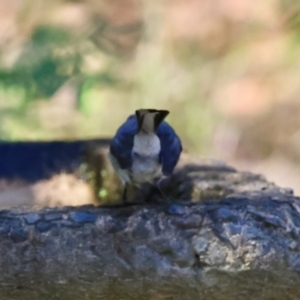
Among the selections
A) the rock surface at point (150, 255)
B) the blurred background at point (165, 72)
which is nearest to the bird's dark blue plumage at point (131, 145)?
the rock surface at point (150, 255)

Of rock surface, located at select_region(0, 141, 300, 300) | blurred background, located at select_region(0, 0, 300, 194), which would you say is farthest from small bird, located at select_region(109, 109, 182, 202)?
blurred background, located at select_region(0, 0, 300, 194)

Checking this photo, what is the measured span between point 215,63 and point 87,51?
450 millimetres

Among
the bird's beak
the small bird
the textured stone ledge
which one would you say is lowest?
the textured stone ledge

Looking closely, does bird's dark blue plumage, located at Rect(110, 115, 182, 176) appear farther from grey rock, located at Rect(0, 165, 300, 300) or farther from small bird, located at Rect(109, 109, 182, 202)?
grey rock, located at Rect(0, 165, 300, 300)

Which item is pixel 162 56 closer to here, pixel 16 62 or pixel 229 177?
pixel 16 62

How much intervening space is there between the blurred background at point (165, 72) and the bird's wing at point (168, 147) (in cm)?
58

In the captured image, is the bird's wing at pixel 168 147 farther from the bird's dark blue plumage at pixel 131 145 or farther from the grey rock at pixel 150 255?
the grey rock at pixel 150 255

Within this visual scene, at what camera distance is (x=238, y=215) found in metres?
0.81

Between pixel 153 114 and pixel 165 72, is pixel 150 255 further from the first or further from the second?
pixel 165 72

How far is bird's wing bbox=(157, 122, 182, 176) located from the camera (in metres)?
1.01

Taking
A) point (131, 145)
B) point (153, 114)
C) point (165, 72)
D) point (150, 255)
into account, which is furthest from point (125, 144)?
point (165, 72)

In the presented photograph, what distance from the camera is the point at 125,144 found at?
1.01 meters

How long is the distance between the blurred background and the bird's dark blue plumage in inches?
22.8

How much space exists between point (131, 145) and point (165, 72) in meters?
0.66
